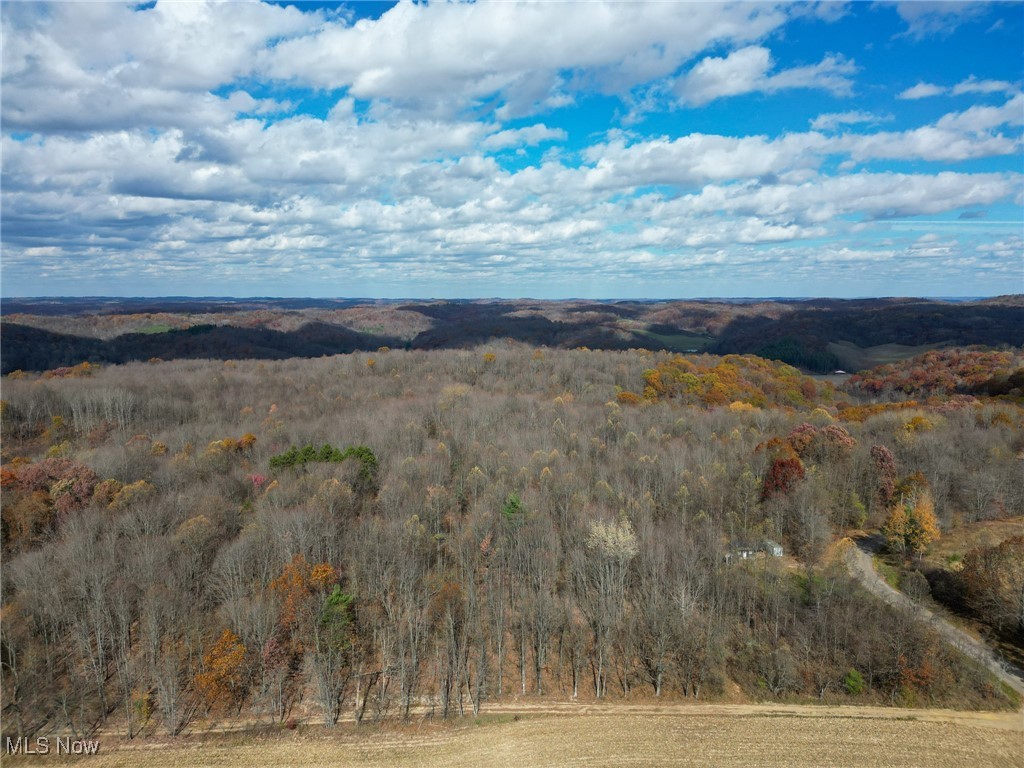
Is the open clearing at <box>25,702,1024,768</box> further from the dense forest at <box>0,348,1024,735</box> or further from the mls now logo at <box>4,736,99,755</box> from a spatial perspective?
the dense forest at <box>0,348,1024,735</box>

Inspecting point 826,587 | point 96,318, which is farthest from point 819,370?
point 96,318

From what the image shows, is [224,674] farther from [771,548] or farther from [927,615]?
[927,615]

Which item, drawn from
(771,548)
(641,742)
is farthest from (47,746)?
(771,548)

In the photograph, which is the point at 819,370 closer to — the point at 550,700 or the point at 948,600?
the point at 948,600

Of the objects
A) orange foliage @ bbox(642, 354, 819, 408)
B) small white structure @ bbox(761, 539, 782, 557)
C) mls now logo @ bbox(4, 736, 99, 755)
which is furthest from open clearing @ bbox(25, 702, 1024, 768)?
orange foliage @ bbox(642, 354, 819, 408)

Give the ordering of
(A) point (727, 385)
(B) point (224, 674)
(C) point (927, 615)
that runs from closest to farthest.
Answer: (B) point (224, 674)
(C) point (927, 615)
(A) point (727, 385)

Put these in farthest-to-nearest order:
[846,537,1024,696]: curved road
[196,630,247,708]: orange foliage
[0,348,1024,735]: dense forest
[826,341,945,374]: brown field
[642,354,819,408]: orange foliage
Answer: [826,341,945,374]: brown field, [642,354,819,408]: orange foliage, [846,537,1024,696]: curved road, [0,348,1024,735]: dense forest, [196,630,247,708]: orange foliage

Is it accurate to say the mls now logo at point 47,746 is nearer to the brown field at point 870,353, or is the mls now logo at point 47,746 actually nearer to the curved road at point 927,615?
the curved road at point 927,615
